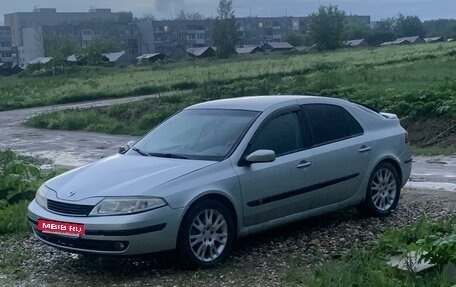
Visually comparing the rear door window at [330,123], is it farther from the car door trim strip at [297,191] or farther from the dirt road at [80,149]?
the dirt road at [80,149]

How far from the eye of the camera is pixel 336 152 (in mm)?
8492

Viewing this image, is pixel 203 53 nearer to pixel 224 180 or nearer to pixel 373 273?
pixel 224 180

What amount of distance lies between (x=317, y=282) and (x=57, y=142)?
18.9 m

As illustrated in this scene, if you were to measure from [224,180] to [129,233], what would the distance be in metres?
1.08

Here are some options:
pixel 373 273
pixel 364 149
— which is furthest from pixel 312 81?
pixel 373 273

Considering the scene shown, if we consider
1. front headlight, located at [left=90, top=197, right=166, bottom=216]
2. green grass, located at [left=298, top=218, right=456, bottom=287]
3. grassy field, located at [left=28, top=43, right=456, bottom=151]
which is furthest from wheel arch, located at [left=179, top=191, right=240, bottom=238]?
grassy field, located at [left=28, top=43, right=456, bottom=151]

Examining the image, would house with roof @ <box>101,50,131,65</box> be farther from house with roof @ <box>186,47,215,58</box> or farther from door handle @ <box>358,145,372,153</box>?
door handle @ <box>358,145,372,153</box>

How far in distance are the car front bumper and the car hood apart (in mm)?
228

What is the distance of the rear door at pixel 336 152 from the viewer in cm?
832

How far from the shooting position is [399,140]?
943 cm

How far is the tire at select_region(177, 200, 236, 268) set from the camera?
7.05 metres

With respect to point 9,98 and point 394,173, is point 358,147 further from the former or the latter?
point 9,98

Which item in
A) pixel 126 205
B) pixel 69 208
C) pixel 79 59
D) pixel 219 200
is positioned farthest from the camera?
pixel 79 59

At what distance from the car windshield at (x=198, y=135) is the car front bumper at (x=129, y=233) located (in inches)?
39.0
